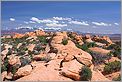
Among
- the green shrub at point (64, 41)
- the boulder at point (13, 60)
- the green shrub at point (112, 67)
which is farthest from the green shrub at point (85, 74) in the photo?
the boulder at point (13, 60)

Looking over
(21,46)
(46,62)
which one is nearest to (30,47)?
(21,46)

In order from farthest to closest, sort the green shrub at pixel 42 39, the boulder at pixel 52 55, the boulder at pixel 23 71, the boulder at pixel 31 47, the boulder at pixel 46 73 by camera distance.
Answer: the green shrub at pixel 42 39
the boulder at pixel 31 47
the boulder at pixel 52 55
the boulder at pixel 23 71
the boulder at pixel 46 73

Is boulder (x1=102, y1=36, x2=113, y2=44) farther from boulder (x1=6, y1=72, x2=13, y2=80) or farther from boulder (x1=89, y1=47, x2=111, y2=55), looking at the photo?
boulder (x1=6, y1=72, x2=13, y2=80)

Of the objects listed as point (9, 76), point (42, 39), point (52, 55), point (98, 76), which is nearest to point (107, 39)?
point (98, 76)

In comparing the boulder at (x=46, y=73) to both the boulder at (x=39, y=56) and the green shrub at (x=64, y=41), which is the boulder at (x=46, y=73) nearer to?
the boulder at (x=39, y=56)

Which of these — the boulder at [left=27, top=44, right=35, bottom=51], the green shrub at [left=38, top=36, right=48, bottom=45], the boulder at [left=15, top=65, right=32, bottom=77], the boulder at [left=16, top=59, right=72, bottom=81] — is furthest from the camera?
the green shrub at [left=38, top=36, right=48, bottom=45]

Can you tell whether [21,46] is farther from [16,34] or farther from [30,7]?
[30,7]

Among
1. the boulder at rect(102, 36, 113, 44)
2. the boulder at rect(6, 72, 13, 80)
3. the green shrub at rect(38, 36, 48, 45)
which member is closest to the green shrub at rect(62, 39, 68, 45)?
the green shrub at rect(38, 36, 48, 45)

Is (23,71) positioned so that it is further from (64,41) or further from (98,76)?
(98,76)

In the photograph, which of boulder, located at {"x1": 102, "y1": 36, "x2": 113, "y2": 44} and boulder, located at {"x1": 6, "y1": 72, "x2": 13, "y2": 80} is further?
boulder, located at {"x1": 102, "y1": 36, "x2": 113, "y2": 44}

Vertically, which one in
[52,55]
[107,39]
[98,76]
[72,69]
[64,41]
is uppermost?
[107,39]
